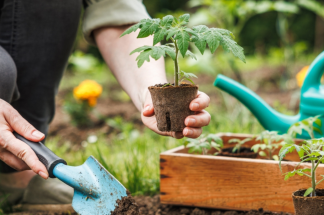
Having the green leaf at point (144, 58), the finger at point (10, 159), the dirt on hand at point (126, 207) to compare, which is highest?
the green leaf at point (144, 58)

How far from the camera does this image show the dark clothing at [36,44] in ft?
4.80

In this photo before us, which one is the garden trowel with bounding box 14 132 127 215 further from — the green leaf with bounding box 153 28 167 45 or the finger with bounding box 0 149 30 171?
the green leaf with bounding box 153 28 167 45

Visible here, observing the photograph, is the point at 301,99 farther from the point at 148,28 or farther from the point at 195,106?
the point at 148,28

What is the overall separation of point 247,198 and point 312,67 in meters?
0.64

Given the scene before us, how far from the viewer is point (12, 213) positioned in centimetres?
144

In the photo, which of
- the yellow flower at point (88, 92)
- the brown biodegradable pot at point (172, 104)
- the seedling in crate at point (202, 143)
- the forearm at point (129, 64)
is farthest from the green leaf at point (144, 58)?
the yellow flower at point (88, 92)

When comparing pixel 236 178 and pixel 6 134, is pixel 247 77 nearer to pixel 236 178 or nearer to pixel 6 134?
pixel 236 178

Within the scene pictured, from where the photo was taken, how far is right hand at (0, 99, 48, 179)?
1.07 meters

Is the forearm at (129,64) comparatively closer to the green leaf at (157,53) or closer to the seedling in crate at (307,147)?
the green leaf at (157,53)

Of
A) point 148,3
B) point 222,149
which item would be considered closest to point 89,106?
point 222,149

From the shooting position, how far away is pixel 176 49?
1.01 m

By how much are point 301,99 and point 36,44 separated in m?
1.18

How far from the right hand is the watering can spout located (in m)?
0.82

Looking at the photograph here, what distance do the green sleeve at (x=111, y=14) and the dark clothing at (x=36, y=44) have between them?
0.20 ft
